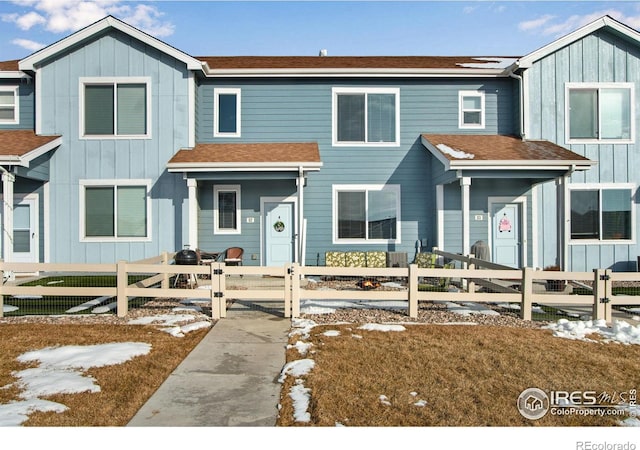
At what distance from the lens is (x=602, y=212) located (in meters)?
12.6

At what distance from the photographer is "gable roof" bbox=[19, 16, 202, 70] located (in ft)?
38.8

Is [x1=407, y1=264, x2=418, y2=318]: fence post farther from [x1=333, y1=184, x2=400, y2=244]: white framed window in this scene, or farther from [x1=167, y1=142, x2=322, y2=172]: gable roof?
[x1=333, y1=184, x2=400, y2=244]: white framed window

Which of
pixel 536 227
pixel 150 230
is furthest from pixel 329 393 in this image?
pixel 536 227

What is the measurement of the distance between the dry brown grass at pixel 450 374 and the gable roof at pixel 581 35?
356 inches

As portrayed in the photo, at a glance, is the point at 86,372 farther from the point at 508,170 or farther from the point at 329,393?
the point at 508,170

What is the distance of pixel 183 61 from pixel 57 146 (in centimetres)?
→ 433

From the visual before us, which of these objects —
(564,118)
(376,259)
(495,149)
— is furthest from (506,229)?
(376,259)

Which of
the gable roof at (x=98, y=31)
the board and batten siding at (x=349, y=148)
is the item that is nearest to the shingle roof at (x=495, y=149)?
the board and batten siding at (x=349, y=148)

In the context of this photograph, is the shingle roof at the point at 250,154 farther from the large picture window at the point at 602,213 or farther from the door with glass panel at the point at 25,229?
the large picture window at the point at 602,213

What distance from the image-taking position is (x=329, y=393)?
423 cm

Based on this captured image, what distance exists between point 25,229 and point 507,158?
44.3ft

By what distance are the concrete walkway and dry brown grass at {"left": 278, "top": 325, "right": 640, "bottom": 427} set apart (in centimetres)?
29

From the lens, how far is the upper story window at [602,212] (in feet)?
41.4

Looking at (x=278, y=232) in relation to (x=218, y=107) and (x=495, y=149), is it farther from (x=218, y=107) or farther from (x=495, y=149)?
(x=495, y=149)
